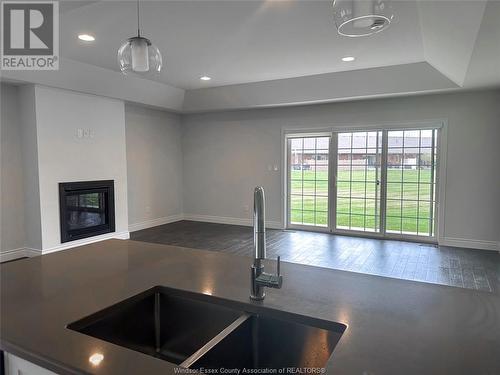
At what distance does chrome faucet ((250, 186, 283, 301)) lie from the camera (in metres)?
1.19

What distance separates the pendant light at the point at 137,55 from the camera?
1.85 meters

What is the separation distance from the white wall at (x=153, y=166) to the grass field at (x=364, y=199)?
106 inches

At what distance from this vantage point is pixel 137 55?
6.13 feet

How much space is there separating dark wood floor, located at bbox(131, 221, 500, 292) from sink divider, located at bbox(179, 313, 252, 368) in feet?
10.9

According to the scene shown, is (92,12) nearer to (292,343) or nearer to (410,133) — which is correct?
(292,343)

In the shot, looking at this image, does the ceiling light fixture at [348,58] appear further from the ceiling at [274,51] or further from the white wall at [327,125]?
the white wall at [327,125]

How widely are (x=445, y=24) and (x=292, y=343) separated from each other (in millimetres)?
3327

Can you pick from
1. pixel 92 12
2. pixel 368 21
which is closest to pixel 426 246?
pixel 368 21

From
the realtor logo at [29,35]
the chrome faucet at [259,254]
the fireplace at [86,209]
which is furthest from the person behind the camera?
the fireplace at [86,209]

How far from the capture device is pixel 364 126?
6039 millimetres

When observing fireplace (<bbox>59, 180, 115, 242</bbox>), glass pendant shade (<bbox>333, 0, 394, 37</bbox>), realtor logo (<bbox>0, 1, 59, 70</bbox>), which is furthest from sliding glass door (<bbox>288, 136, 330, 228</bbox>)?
glass pendant shade (<bbox>333, 0, 394, 37</bbox>)

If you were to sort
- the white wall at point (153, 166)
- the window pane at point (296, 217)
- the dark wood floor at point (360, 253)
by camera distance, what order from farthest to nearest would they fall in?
the window pane at point (296, 217) → the white wall at point (153, 166) → the dark wood floor at point (360, 253)

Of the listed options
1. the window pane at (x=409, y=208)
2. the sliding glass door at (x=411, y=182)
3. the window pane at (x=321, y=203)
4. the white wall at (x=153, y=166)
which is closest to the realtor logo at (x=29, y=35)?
the white wall at (x=153, y=166)

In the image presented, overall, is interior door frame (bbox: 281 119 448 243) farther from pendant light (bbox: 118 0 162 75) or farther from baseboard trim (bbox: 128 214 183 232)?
pendant light (bbox: 118 0 162 75)
